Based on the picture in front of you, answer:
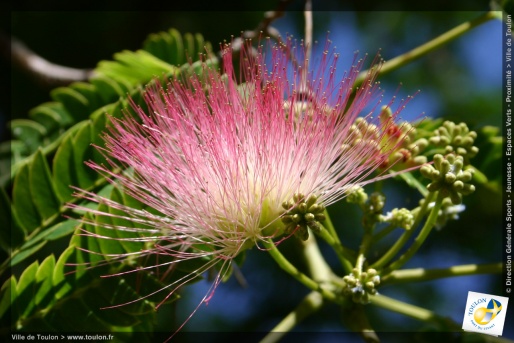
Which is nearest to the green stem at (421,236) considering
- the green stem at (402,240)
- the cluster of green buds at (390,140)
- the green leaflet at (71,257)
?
the green stem at (402,240)

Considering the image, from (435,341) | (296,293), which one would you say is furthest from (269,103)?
(296,293)

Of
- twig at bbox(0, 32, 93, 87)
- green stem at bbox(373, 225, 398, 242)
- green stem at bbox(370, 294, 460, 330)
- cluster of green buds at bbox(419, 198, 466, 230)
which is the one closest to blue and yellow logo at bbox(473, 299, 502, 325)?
green stem at bbox(370, 294, 460, 330)

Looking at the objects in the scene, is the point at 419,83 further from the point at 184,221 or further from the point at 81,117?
the point at 184,221

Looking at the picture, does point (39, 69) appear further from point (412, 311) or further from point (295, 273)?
point (412, 311)

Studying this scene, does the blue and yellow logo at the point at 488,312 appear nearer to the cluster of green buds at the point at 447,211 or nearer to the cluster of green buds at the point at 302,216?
the cluster of green buds at the point at 447,211

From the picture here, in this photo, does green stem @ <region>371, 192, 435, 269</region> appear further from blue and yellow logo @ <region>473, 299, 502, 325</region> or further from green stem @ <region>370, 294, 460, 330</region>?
blue and yellow logo @ <region>473, 299, 502, 325</region>

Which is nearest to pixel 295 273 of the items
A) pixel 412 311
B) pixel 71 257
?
pixel 412 311
